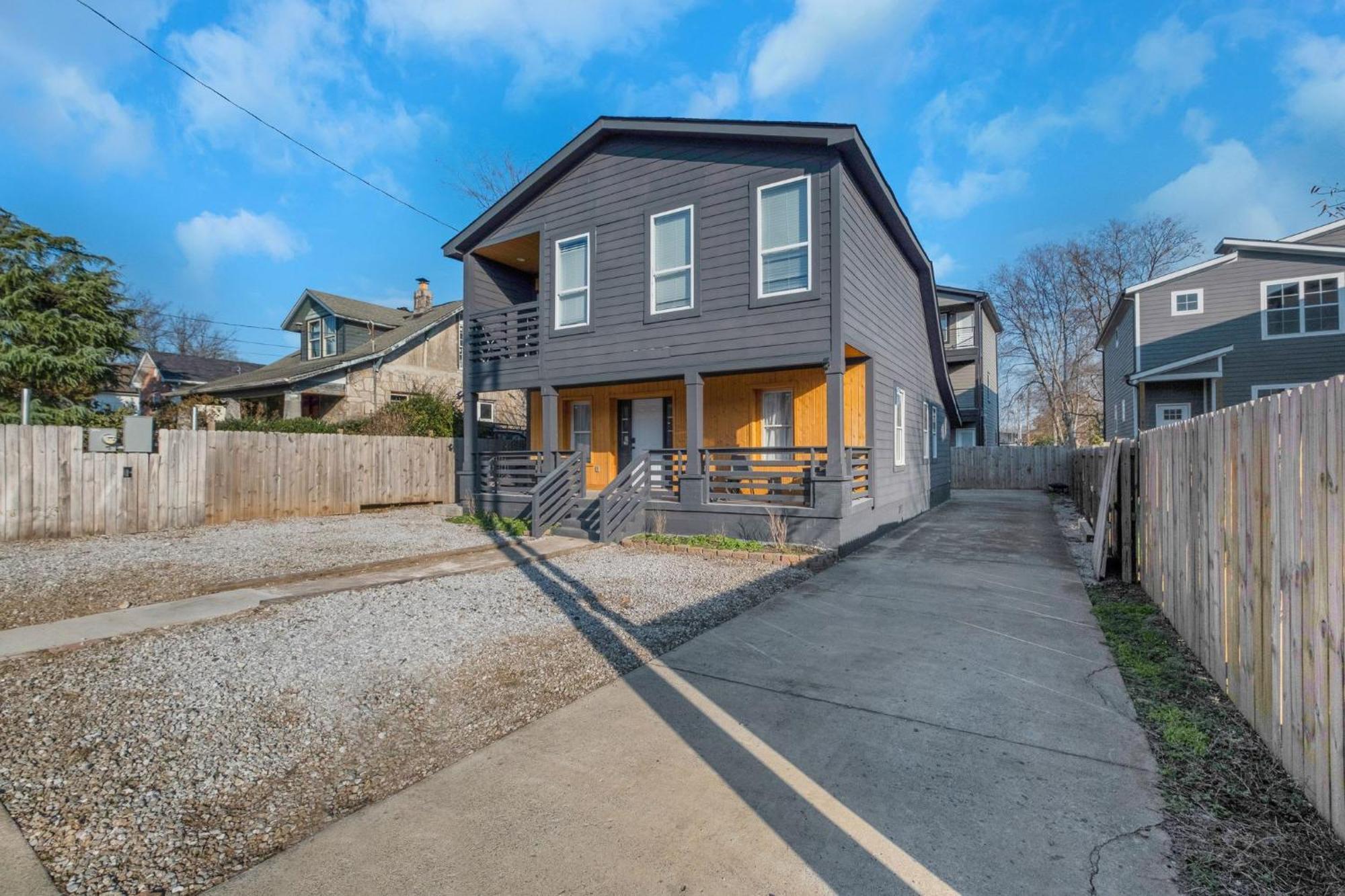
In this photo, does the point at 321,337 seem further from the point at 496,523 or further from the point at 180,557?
the point at 180,557

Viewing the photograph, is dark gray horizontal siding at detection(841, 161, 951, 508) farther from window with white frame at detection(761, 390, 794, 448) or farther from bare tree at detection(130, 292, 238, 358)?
bare tree at detection(130, 292, 238, 358)

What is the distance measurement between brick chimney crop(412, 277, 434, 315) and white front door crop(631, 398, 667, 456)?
56.4ft

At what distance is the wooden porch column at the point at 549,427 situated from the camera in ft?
38.9

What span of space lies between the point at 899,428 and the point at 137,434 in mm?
14481

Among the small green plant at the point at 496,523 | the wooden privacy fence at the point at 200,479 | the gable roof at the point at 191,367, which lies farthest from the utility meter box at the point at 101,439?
the gable roof at the point at 191,367

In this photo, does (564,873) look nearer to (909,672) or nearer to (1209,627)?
(909,672)

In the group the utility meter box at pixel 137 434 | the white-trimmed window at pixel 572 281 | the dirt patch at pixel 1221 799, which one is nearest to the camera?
the dirt patch at pixel 1221 799

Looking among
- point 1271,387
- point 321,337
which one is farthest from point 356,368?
point 1271,387

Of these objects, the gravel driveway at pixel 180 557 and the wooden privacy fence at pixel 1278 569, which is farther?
the gravel driveway at pixel 180 557

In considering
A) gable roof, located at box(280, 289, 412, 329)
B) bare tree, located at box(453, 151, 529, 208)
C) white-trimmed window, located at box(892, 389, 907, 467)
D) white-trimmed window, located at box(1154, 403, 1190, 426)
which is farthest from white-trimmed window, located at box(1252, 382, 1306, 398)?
gable roof, located at box(280, 289, 412, 329)

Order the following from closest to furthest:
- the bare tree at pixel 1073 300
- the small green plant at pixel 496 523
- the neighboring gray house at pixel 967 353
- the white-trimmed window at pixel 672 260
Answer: the white-trimmed window at pixel 672 260 → the small green plant at pixel 496 523 → the neighboring gray house at pixel 967 353 → the bare tree at pixel 1073 300

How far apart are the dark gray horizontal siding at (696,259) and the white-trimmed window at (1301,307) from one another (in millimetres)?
16851

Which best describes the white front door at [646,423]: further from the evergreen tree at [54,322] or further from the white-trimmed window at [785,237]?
the evergreen tree at [54,322]

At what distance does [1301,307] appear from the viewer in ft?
55.2
